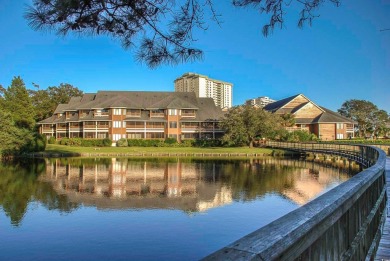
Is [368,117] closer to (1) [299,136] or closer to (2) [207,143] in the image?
(1) [299,136]

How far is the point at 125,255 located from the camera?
35.7 ft

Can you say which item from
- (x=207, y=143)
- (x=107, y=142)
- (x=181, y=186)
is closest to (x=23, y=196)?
(x=181, y=186)

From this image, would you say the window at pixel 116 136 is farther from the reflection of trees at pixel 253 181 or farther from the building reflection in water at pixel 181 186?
the reflection of trees at pixel 253 181

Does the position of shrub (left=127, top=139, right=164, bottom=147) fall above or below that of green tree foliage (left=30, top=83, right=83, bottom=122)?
below

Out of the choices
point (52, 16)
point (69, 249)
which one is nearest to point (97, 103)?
point (69, 249)

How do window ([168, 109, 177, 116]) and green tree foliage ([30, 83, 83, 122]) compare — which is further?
green tree foliage ([30, 83, 83, 122])

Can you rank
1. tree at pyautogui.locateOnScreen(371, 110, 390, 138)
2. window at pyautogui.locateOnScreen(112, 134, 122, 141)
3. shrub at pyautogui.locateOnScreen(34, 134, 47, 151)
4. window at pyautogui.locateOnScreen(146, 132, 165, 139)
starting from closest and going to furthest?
shrub at pyautogui.locateOnScreen(34, 134, 47, 151)
window at pyautogui.locateOnScreen(112, 134, 122, 141)
window at pyautogui.locateOnScreen(146, 132, 165, 139)
tree at pyautogui.locateOnScreen(371, 110, 390, 138)

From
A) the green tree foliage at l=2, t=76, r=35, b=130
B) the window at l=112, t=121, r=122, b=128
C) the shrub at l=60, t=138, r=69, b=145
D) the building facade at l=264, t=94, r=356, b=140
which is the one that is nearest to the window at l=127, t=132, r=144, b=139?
the window at l=112, t=121, r=122, b=128

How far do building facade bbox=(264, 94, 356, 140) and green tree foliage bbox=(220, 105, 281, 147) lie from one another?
43.0 feet

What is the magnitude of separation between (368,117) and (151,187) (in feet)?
238

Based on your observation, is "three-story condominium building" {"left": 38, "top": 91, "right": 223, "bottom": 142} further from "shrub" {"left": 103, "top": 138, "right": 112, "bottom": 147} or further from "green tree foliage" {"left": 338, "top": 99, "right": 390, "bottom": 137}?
"green tree foliage" {"left": 338, "top": 99, "right": 390, "bottom": 137}

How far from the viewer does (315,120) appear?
6981 cm

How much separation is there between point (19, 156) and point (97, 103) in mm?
20325

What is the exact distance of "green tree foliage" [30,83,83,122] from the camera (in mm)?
83062
